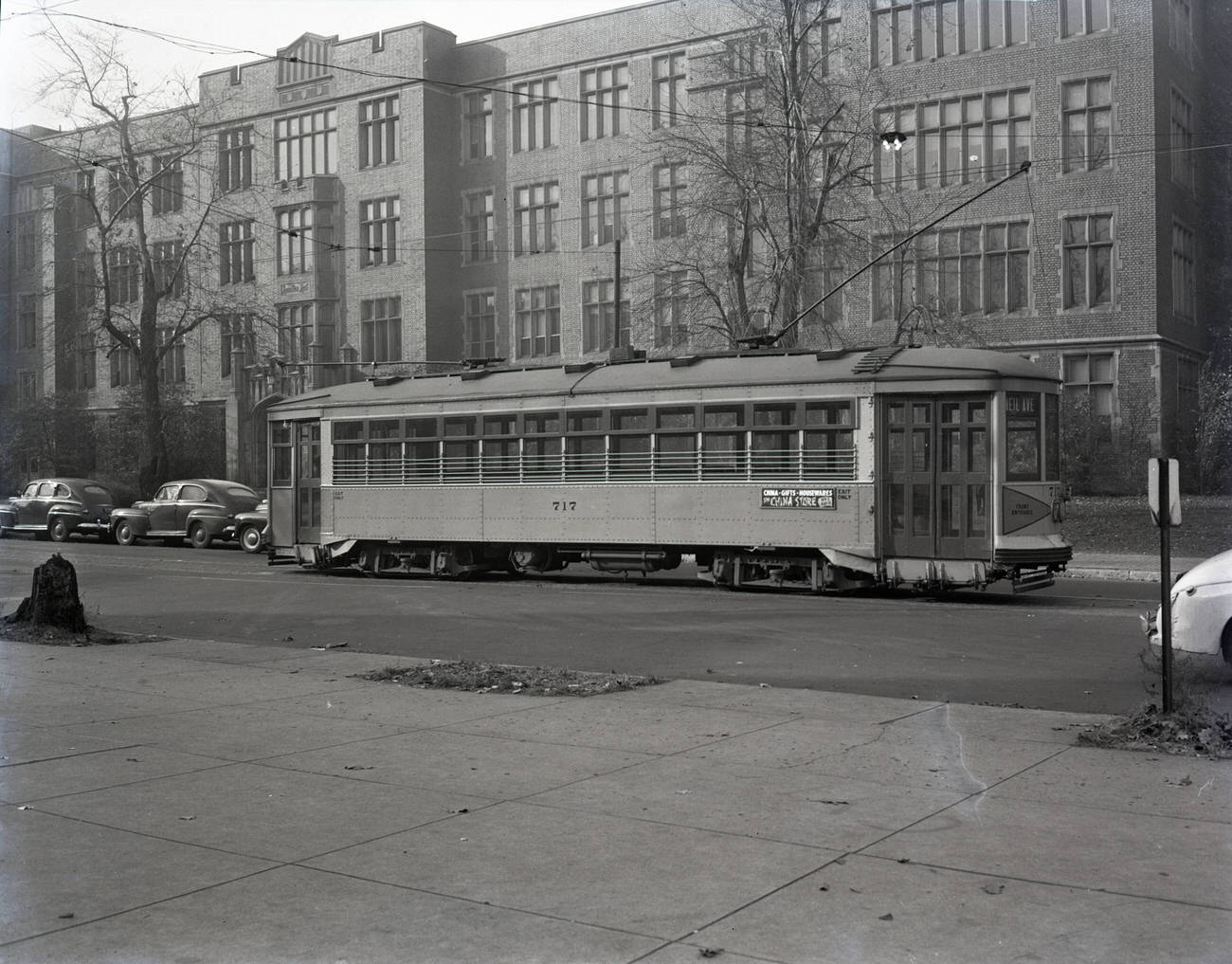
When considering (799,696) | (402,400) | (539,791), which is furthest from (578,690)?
(402,400)

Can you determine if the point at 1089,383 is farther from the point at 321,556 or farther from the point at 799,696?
the point at 799,696

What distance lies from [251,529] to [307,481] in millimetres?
8246

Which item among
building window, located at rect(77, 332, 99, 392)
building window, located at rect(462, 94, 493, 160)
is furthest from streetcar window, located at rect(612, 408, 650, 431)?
building window, located at rect(77, 332, 99, 392)

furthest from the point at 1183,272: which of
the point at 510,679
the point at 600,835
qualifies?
the point at 600,835

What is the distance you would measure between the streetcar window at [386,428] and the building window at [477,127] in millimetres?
31870

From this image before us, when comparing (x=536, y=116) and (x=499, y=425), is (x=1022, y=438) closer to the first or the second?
(x=499, y=425)

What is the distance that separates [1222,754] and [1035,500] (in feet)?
38.6

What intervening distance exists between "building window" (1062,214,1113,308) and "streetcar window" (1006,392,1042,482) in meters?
23.1

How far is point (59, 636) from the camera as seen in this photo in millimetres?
14797

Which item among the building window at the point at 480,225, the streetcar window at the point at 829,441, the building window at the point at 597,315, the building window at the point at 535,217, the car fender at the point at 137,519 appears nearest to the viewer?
the streetcar window at the point at 829,441

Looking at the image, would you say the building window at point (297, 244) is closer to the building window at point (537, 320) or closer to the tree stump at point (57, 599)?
the building window at point (537, 320)

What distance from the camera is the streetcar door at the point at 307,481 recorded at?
1076 inches

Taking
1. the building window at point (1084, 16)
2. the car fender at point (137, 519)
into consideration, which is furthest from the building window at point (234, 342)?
the building window at point (1084, 16)

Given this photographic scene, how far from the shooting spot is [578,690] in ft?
36.2
